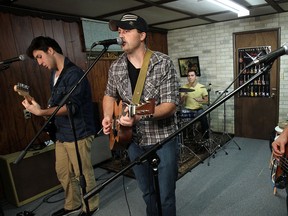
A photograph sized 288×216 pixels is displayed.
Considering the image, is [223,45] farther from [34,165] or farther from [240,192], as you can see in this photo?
[34,165]

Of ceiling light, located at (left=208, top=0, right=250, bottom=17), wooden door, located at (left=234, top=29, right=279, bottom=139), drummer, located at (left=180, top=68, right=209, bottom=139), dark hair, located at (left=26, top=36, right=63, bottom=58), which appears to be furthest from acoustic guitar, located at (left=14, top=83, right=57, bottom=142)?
wooden door, located at (left=234, top=29, right=279, bottom=139)

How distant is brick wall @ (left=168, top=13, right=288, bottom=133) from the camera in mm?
4292

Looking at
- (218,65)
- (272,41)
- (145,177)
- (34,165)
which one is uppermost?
(272,41)

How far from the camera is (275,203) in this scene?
2449 mm

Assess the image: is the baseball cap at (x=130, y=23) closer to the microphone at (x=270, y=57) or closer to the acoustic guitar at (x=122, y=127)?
the acoustic guitar at (x=122, y=127)

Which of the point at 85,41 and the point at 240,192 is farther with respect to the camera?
the point at 85,41

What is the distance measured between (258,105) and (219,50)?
1351mm

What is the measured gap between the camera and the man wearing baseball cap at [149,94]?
1.47m

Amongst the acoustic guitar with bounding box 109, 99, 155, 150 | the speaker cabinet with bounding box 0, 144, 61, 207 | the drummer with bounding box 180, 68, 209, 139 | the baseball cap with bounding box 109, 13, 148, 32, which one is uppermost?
the baseball cap with bounding box 109, 13, 148, 32

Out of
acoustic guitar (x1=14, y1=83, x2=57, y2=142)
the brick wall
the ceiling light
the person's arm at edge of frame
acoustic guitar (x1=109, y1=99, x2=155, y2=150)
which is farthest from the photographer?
the brick wall

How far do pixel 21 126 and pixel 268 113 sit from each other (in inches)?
168

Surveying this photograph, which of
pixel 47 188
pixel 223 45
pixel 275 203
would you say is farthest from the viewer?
pixel 223 45

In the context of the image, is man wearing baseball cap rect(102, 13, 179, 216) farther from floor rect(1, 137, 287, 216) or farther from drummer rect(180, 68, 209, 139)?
drummer rect(180, 68, 209, 139)

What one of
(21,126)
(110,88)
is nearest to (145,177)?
(110,88)
